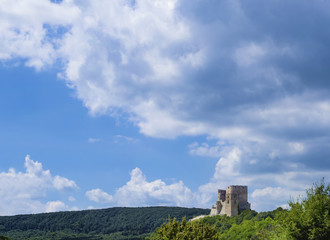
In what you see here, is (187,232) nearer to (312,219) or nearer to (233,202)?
(312,219)

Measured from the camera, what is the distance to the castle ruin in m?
112

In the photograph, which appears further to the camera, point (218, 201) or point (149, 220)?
point (149, 220)

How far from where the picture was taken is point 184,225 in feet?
161

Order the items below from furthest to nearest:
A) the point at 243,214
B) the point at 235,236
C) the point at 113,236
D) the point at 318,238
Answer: the point at 113,236
the point at 243,214
the point at 235,236
the point at 318,238

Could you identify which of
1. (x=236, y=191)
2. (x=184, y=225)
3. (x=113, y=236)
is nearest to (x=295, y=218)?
(x=184, y=225)

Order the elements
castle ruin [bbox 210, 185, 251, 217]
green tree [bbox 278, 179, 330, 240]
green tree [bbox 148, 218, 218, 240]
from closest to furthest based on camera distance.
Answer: green tree [bbox 278, 179, 330, 240]
green tree [bbox 148, 218, 218, 240]
castle ruin [bbox 210, 185, 251, 217]

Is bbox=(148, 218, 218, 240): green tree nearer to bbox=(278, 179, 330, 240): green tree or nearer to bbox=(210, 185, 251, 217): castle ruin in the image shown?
bbox=(278, 179, 330, 240): green tree

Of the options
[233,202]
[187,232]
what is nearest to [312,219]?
[187,232]

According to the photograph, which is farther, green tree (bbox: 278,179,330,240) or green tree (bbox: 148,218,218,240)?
green tree (bbox: 148,218,218,240)

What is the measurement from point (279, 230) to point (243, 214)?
225 ft

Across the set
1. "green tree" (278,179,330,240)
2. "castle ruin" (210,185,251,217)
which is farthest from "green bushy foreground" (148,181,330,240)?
"castle ruin" (210,185,251,217)

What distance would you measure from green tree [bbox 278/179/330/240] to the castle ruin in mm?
72420

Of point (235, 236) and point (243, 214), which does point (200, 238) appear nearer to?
point (235, 236)

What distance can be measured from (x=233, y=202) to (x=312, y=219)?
75530 mm
